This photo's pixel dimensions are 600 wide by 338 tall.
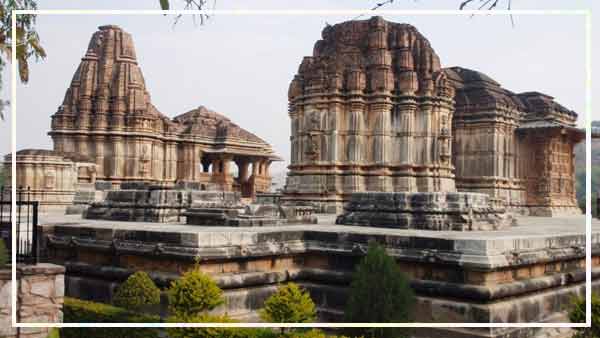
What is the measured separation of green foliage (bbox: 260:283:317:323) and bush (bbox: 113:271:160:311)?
1.63 metres

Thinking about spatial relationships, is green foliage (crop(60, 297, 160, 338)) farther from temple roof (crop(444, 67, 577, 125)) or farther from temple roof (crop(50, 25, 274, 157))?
temple roof (crop(50, 25, 274, 157))

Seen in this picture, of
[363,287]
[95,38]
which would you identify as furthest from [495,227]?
[95,38]

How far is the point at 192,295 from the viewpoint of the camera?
7418 millimetres

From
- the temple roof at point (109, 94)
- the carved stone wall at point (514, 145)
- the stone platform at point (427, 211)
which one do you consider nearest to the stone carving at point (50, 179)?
the temple roof at point (109, 94)

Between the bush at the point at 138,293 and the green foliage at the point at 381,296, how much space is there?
2.67m

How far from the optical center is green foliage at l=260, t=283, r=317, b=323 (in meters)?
7.49

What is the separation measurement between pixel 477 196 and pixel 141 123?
22.2m

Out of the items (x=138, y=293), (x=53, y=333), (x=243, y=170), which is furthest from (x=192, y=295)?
(x=243, y=170)

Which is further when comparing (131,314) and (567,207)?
(567,207)

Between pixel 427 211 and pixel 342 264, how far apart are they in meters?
2.10

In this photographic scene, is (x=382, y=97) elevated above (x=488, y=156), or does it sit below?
above

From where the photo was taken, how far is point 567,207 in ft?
79.5

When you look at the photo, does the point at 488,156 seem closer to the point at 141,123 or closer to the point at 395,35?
the point at 395,35

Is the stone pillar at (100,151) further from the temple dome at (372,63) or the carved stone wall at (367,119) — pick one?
the temple dome at (372,63)
